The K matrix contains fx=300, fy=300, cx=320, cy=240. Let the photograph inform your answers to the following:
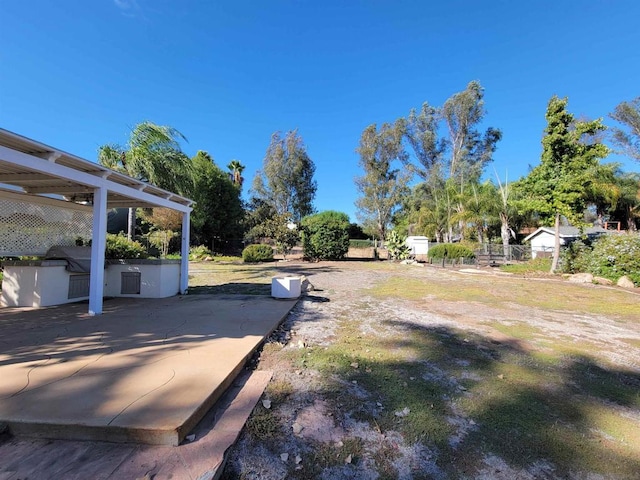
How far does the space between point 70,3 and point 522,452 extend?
11012 millimetres

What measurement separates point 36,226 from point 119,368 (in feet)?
17.2

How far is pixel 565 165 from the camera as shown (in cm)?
1238

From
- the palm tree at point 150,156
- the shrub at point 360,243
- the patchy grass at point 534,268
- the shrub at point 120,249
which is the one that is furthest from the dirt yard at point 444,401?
the shrub at point 360,243

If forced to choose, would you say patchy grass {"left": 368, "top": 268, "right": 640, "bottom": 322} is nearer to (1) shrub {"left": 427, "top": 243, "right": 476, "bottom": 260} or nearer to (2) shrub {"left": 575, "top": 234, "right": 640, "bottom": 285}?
(2) shrub {"left": 575, "top": 234, "right": 640, "bottom": 285}

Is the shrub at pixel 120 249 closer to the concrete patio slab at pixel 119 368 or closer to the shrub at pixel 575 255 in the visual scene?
the concrete patio slab at pixel 119 368

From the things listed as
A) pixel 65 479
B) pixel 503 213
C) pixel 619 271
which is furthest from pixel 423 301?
pixel 503 213

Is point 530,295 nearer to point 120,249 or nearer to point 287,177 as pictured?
point 120,249

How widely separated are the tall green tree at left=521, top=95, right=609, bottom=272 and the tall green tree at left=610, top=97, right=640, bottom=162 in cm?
1857

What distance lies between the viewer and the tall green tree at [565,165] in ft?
39.3

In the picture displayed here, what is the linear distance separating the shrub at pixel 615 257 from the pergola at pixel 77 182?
1424 cm

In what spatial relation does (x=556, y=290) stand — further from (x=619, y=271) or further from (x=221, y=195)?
(x=221, y=195)

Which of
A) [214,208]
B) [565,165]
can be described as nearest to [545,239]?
[565,165]

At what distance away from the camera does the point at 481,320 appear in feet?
16.9

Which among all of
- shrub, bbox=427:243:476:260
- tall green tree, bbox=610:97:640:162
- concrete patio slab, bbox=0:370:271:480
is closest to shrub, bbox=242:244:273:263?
shrub, bbox=427:243:476:260
